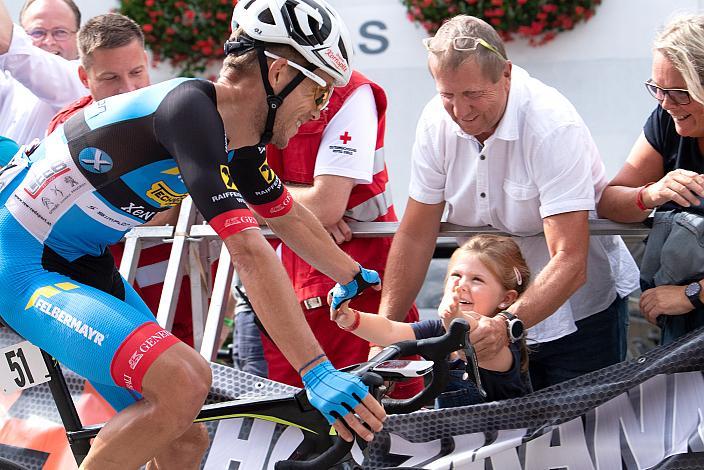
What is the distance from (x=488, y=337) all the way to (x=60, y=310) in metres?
1.46

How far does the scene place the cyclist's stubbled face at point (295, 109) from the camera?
3787 mm

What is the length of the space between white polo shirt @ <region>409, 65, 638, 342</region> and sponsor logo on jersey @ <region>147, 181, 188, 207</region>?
1.21 m

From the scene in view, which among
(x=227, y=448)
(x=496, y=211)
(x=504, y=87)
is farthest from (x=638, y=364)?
(x=227, y=448)

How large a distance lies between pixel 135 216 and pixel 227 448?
3.39 ft

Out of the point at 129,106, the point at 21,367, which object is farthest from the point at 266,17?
the point at 21,367

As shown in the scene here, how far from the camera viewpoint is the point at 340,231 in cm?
479

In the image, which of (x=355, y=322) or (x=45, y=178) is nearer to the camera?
(x=45, y=178)

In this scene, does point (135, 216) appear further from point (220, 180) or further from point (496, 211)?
point (496, 211)

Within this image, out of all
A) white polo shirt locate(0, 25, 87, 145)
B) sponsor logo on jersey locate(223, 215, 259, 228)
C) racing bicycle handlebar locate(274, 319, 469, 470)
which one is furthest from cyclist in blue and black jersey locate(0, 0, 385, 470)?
white polo shirt locate(0, 25, 87, 145)

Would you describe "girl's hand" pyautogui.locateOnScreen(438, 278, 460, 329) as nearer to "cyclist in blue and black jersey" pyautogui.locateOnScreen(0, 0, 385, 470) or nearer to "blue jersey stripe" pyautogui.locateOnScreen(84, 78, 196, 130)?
"cyclist in blue and black jersey" pyautogui.locateOnScreen(0, 0, 385, 470)

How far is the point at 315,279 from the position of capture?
4836 millimetres

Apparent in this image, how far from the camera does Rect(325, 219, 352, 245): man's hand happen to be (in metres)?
4.78

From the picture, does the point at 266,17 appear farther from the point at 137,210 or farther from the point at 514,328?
the point at 514,328

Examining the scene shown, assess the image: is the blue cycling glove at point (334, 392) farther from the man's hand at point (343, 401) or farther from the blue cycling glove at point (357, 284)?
the blue cycling glove at point (357, 284)
